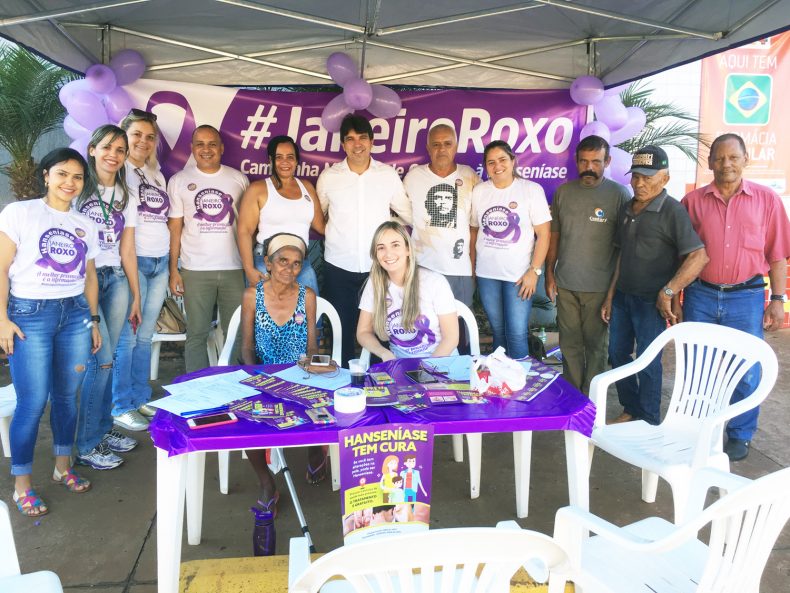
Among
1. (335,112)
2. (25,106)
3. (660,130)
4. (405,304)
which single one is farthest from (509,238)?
(25,106)

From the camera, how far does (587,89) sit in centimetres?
435

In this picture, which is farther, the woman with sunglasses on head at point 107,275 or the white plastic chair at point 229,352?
the woman with sunglasses on head at point 107,275

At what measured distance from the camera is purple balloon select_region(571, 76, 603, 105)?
14.2 ft

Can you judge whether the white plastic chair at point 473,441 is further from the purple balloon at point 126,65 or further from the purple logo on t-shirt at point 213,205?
the purple balloon at point 126,65

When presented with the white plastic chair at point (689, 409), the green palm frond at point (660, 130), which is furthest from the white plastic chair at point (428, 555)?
the green palm frond at point (660, 130)

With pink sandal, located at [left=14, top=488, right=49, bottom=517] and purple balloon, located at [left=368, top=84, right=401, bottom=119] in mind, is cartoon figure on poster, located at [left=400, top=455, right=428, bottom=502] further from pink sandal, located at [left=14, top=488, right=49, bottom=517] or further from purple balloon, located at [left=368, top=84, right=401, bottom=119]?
purple balloon, located at [left=368, top=84, right=401, bottom=119]

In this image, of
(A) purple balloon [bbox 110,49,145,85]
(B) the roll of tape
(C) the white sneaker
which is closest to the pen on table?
(B) the roll of tape

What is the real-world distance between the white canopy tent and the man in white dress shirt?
27.4 inches

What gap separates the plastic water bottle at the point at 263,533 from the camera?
2219 millimetres

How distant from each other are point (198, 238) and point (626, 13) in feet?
9.53

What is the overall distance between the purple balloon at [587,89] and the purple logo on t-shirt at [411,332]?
249 centimetres

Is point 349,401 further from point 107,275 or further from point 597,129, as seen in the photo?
point 597,129

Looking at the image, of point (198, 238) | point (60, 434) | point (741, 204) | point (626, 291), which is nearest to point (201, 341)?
point (198, 238)

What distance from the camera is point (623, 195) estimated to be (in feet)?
12.2
